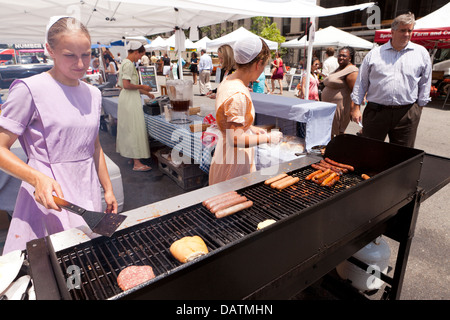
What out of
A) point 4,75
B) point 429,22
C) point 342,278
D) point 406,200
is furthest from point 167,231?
point 4,75

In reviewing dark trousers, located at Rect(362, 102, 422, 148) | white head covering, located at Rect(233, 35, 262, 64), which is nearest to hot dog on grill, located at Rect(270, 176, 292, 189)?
white head covering, located at Rect(233, 35, 262, 64)

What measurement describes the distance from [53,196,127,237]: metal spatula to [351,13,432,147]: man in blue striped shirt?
3.86 metres

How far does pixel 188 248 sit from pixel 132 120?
15.4ft

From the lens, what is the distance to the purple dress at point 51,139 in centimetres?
151

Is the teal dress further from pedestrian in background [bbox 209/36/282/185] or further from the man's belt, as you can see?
the man's belt

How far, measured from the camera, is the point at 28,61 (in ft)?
68.5

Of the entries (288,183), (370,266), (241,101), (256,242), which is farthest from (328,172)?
(256,242)

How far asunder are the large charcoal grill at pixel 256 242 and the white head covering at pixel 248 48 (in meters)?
0.99

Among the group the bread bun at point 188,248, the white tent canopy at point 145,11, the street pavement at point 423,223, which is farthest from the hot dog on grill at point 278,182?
the white tent canopy at point 145,11

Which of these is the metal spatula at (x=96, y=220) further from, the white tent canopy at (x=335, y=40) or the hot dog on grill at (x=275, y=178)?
the white tent canopy at (x=335, y=40)

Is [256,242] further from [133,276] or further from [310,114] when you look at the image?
[310,114]

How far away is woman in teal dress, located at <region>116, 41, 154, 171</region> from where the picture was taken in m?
5.24

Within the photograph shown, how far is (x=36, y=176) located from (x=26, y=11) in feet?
18.9

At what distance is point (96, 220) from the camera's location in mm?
1366
